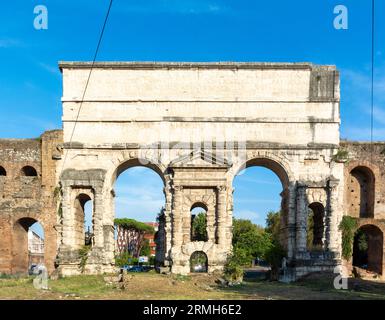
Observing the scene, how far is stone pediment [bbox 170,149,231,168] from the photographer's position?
2542 cm

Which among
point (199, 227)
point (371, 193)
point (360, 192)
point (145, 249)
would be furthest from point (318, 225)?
point (145, 249)

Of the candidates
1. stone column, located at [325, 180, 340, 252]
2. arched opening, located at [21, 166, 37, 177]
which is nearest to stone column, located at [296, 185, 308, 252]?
stone column, located at [325, 180, 340, 252]

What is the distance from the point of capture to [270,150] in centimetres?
2608

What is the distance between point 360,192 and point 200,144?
35.6 feet

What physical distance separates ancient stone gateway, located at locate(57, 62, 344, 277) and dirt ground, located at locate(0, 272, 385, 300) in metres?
2.52

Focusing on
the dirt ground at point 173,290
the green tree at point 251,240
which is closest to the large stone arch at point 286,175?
the dirt ground at point 173,290

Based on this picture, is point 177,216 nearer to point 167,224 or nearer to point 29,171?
point 167,224

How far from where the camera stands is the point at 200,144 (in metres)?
26.1

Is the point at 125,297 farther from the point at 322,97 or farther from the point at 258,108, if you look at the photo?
the point at 322,97

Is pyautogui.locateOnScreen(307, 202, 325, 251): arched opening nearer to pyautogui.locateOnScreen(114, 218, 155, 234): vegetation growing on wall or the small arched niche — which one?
the small arched niche

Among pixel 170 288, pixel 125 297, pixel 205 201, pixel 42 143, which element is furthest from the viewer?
pixel 42 143

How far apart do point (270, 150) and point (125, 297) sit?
12364mm

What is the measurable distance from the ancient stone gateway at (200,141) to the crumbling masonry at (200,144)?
52 millimetres

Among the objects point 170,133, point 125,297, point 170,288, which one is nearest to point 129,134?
point 170,133
